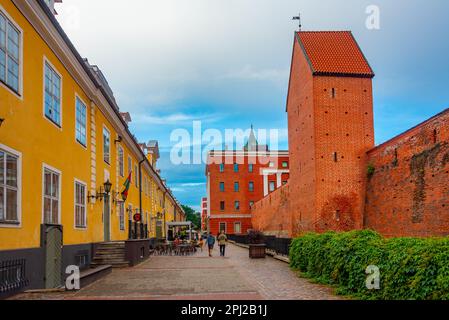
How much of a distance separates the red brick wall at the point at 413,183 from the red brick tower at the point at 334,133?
3.90 feet

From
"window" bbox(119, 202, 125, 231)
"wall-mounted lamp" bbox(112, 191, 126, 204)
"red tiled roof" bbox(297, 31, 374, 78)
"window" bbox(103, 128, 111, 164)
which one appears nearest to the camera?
"window" bbox(103, 128, 111, 164)

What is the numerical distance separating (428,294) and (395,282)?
0.99 meters

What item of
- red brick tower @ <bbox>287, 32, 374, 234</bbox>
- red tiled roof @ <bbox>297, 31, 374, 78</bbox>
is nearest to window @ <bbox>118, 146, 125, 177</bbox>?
red brick tower @ <bbox>287, 32, 374, 234</bbox>

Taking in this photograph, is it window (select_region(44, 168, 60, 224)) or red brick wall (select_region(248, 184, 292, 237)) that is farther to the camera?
red brick wall (select_region(248, 184, 292, 237))

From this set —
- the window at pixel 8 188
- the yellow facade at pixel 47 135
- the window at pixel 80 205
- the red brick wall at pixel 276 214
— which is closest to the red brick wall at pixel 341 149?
the red brick wall at pixel 276 214

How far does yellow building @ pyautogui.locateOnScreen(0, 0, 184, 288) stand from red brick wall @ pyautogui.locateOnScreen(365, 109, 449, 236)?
12.9 m

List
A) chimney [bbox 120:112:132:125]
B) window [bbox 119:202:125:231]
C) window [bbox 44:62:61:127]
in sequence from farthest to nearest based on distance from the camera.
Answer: chimney [bbox 120:112:132:125]
window [bbox 119:202:125:231]
window [bbox 44:62:61:127]

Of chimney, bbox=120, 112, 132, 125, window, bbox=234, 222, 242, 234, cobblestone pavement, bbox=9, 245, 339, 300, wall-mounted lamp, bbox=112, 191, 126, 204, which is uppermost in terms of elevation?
chimney, bbox=120, 112, 132, 125

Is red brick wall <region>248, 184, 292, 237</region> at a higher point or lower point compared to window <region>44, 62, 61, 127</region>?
lower

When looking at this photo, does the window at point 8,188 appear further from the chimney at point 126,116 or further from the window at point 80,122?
the chimney at point 126,116

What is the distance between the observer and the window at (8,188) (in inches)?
401

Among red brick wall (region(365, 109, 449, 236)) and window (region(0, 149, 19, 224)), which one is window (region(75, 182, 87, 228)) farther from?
red brick wall (region(365, 109, 449, 236))

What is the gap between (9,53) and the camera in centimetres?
1070

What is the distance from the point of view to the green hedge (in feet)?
26.2
